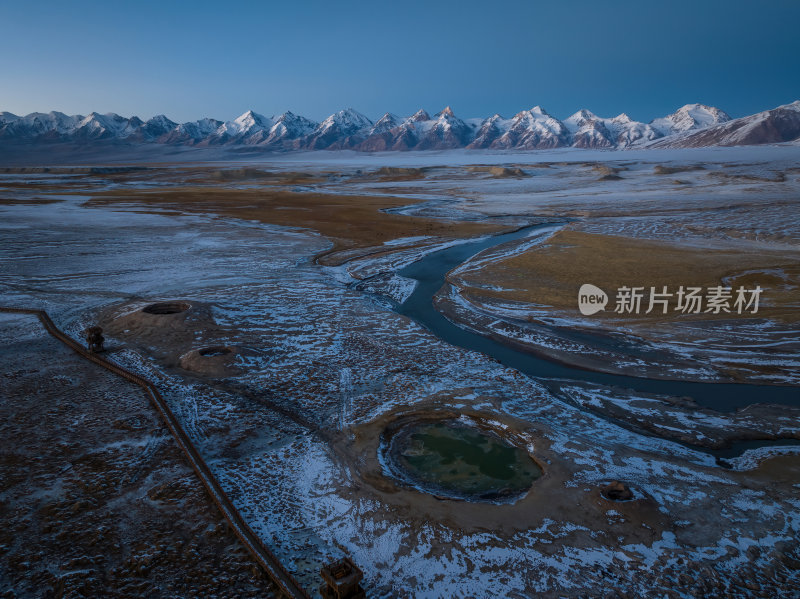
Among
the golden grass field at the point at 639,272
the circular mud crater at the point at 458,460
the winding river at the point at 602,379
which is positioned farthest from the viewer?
the golden grass field at the point at 639,272

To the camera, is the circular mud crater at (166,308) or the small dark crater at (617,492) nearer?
the small dark crater at (617,492)

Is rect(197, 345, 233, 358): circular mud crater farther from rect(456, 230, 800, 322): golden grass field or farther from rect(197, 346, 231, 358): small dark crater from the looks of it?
rect(456, 230, 800, 322): golden grass field

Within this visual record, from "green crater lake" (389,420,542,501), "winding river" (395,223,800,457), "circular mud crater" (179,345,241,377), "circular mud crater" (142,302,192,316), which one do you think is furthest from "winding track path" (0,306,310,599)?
"winding river" (395,223,800,457)

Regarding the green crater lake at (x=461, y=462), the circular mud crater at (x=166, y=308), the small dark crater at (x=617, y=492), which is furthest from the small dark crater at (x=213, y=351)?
the small dark crater at (x=617, y=492)

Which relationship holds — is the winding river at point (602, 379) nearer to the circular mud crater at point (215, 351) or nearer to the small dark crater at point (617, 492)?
the small dark crater at point (617, 492)

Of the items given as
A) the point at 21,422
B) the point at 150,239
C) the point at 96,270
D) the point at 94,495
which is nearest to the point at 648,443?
the point at 94,495

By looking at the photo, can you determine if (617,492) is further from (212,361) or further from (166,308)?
(166,308)
